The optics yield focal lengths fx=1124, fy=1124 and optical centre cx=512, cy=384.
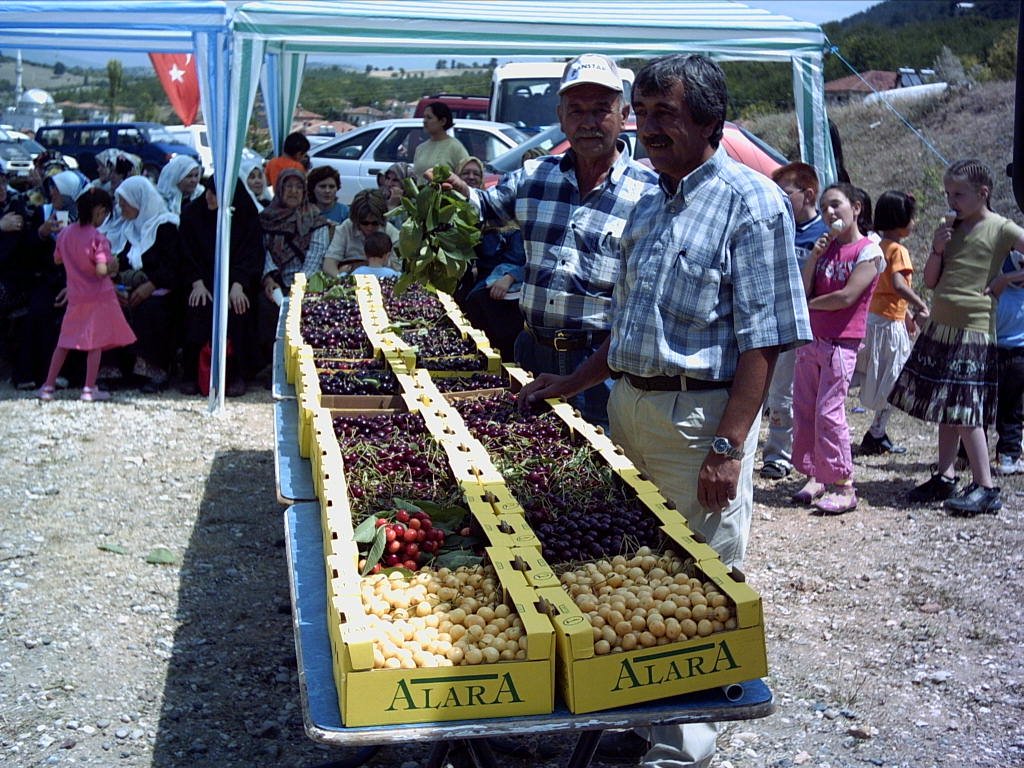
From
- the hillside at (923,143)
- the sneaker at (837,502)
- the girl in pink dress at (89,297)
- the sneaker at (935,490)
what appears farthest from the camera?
the hillside at (923,143)

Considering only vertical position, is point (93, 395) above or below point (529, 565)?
below

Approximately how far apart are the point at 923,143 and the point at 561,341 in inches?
461

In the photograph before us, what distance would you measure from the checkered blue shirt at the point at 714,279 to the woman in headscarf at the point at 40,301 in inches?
280

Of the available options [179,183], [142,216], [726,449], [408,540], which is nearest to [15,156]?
[179,183]

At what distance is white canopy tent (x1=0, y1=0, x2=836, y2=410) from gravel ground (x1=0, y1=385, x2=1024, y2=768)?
2106 millimetres

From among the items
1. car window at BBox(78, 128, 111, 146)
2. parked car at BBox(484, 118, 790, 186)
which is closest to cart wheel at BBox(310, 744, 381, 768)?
parked car at BBox(484, 118, 790, 186)

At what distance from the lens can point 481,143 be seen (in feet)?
44.4

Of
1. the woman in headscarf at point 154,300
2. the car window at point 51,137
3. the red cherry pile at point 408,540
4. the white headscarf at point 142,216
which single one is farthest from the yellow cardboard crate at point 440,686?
the car window at point 51,137

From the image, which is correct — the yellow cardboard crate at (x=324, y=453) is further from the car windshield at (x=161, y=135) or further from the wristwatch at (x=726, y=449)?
the car windshield at (x=161, y=135)

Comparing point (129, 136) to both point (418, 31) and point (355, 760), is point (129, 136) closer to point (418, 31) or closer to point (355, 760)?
point (418, 31)

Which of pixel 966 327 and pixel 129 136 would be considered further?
pixel 129 136

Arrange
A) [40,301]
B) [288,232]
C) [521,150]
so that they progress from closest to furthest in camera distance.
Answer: [40,301]
[288,232]
[521,150]

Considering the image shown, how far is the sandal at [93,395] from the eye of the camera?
28.9ft

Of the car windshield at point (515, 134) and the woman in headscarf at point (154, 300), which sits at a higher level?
the car windshield at point (515, 134)
